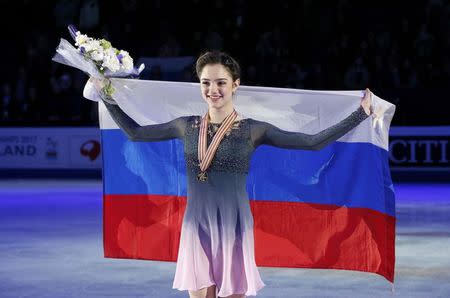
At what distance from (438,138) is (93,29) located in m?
7.72

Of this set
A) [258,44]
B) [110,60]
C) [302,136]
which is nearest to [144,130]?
[110,60]

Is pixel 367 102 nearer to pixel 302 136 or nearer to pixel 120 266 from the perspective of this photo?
pixel 302 136

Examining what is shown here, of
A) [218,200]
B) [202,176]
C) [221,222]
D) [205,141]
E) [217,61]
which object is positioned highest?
[217,61]

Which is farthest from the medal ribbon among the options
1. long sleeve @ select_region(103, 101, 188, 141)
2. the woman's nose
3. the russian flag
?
the russian flag

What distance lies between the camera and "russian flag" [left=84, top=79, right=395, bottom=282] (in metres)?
5.52

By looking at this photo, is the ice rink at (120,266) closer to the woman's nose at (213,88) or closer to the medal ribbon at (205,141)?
the medal ribbon at (205,141)

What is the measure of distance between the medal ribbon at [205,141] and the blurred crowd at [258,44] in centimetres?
1271

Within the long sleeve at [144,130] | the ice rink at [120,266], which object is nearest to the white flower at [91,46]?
the long sleeve at [144,130]

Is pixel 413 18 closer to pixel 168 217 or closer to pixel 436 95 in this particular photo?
pixel 436 95

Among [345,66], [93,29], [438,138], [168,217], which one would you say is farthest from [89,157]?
[168,217]

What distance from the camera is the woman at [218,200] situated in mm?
4582

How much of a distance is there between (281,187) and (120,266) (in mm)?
2897

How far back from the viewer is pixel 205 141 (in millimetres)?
4605

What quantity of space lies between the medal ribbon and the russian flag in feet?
2.70
